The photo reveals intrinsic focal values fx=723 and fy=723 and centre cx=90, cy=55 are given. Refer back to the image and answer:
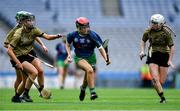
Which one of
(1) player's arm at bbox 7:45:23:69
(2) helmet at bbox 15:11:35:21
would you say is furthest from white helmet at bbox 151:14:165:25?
(1) player's arm at bbox 7:45:23:69

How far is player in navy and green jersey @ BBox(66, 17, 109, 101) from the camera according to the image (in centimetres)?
1655

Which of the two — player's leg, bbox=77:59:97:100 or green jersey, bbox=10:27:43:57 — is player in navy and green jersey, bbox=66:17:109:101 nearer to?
player's leg, bbox=77:59:97:100

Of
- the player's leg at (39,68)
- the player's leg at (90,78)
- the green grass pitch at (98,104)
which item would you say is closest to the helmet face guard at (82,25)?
the player's leg at (90,78)

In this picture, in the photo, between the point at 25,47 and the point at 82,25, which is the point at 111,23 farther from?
the point at 25,47

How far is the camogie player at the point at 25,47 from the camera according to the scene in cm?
1608

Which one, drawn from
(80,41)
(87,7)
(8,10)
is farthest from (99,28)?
(80,41)

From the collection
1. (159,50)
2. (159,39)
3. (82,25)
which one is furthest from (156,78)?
(82,25)

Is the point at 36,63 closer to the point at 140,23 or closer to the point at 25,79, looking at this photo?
the point at 25,79

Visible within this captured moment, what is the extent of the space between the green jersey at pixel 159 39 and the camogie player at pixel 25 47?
7.44ft

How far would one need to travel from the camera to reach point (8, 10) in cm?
3966

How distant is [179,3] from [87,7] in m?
5.59

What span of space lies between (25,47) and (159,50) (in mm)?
3160

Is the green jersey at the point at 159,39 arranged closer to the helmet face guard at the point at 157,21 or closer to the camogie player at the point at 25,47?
the helmet face guard at the point at 157,21

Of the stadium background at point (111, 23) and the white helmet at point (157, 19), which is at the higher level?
the white helmet at point (157, 19)
